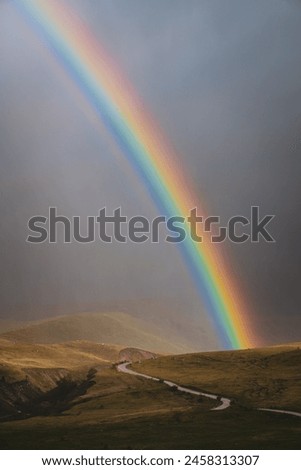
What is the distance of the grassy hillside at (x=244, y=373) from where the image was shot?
75125mm

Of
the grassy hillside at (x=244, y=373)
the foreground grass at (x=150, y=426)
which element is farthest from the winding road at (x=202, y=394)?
the grassy hillside at (x=244, y=373)

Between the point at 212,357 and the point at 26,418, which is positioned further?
the point at 212,357

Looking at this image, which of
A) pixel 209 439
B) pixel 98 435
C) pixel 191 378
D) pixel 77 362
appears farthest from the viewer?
pixel 77 362

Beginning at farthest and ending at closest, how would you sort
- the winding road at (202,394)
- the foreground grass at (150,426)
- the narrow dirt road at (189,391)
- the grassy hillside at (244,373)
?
the grassy hillside at (244,373) < the narrow dirt road at (189,391) < the winding road at (202,394) < the foreground grass at (150,426)

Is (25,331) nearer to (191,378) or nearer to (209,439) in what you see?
(191,378)

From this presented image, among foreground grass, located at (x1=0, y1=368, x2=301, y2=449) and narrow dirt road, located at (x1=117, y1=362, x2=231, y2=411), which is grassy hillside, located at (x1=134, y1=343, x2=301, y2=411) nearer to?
narrow dirt road, located at (x1=117, y1=362, x2=231, y2=411)

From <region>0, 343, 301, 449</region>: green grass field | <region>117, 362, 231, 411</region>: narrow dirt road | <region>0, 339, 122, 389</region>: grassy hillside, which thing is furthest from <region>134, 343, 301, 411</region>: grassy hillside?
<region>0, 339, 122, 389</region>: grassy hillside

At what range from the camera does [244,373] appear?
294 feet

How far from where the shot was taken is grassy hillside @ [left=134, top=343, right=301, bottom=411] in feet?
246

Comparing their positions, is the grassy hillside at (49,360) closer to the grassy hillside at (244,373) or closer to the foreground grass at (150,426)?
the foreground grass at (150,426)

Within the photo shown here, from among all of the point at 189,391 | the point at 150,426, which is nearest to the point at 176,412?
the point at 150,426

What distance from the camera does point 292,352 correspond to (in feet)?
315

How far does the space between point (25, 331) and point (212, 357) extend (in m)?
95.3
